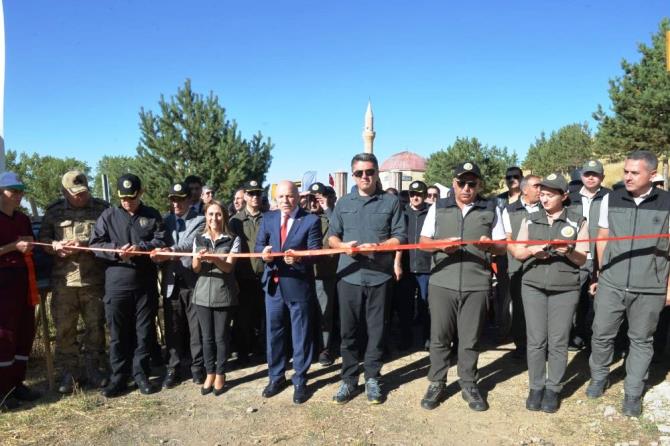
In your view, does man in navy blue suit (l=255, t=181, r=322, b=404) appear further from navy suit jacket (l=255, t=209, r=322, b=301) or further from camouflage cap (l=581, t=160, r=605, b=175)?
camouflage cap (l=581, t=160, r=605, b=175)

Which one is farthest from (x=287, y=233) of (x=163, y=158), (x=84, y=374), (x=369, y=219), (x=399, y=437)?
(x=163, y=158)

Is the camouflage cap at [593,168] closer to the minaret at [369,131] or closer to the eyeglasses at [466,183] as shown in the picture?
the eyeglasses at [466,183]

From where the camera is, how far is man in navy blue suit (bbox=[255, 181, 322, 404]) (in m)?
4.59

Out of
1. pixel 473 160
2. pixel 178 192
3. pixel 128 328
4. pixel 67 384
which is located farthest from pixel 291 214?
pixel 473 160

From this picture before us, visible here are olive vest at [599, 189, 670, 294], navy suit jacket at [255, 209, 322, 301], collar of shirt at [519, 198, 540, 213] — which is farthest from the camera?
collar of shirt at [519, 198, 540, 213]

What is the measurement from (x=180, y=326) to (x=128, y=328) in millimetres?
566

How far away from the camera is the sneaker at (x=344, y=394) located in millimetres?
4492

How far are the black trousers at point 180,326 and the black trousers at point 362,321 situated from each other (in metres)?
1.60

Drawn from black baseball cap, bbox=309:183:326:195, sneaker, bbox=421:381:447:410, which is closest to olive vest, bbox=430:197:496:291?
sneaker, bbox=421:381:447:410

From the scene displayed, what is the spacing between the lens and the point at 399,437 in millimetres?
3830

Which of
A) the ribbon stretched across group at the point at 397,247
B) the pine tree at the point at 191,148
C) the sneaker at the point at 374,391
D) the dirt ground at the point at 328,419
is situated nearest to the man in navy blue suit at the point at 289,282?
the ribbon stretched across group at the point at 397,247

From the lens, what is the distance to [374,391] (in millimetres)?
4504

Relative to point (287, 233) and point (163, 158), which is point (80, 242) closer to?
point (287, 233)

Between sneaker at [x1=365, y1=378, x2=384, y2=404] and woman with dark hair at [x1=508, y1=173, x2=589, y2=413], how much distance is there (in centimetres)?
138
